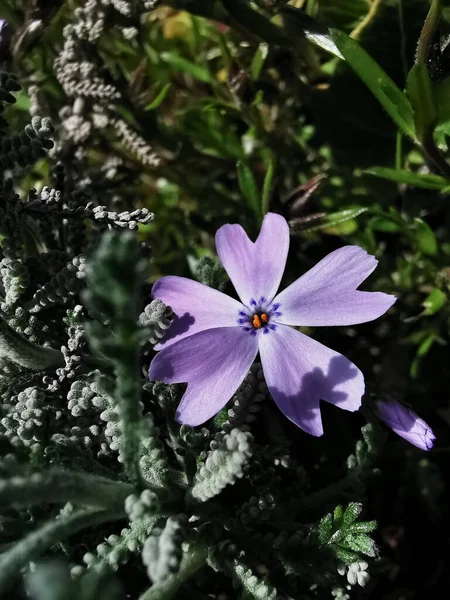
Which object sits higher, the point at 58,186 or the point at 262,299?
the point at 58,186

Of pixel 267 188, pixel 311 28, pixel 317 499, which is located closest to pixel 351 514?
pixel 317 499

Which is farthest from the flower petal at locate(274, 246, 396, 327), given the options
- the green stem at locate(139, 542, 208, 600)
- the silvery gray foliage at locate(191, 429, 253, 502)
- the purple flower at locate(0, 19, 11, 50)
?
the purple flower at locate(0, 19, 11, 50)

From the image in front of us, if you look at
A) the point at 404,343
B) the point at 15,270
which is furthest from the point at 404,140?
the point at 15,270

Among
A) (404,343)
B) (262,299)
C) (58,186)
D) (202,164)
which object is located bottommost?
(404,343)

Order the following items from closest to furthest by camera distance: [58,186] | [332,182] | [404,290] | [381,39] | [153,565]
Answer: [153,565], [58,186], [381,39], [404,290], [332,182]

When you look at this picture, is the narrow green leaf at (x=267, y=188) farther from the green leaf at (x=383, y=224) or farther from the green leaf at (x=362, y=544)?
the green leaf at (x=362, y=544)

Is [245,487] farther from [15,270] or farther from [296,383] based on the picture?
[15,270]

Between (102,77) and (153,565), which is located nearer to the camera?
(153,565)
